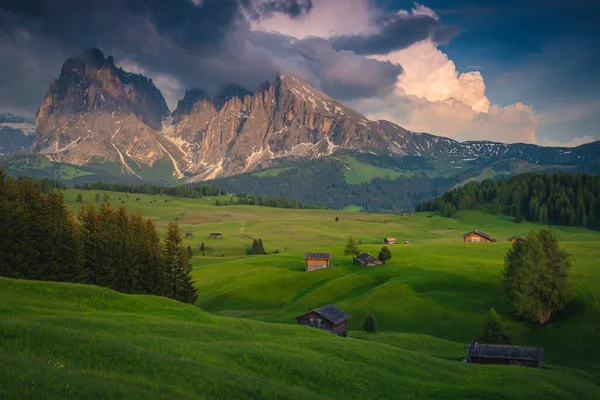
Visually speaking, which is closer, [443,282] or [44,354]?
[44,354]

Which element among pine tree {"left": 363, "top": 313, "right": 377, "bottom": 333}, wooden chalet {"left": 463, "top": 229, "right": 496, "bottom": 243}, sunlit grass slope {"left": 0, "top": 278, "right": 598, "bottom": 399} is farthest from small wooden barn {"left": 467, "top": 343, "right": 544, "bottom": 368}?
wooden chalet {"left": 463, "top": 229, "right": 496, "bottom": 243}

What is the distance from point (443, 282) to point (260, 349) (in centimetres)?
6447

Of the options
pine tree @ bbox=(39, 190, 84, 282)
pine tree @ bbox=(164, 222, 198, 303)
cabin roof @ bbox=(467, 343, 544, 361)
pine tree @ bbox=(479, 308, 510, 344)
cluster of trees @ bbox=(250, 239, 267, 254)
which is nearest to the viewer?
cabin roof @ bbox=(467, 343, 544, 361)

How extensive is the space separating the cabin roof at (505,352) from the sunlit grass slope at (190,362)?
3.91 meters

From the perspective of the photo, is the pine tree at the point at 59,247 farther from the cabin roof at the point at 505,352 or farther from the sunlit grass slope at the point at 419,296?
the cabin roof at the point at 505,352

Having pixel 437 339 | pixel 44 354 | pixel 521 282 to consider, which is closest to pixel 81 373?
pixel 44 354

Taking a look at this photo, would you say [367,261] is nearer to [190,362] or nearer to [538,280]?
[538,280]

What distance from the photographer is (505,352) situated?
52.8m

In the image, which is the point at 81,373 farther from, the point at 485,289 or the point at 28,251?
the point at 485,289

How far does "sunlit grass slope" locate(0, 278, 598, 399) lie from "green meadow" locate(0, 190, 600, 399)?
105mm

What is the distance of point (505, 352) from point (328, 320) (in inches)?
887

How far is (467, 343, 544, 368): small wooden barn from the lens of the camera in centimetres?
5128

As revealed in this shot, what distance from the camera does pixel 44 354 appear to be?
20.5 metres

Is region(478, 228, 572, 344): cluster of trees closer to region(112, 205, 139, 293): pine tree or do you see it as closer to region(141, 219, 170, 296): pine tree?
region(141, 219, 170, 296): pine tree
